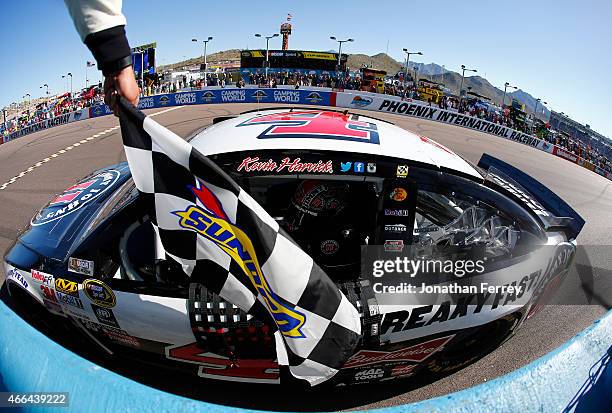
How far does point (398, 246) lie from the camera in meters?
2.53

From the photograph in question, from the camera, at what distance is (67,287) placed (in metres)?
2.34

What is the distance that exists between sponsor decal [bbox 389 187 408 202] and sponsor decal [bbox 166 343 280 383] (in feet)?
3.91

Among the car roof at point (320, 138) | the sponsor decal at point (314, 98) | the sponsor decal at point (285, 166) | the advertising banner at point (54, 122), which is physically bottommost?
the advertising banner at point (54, 122)

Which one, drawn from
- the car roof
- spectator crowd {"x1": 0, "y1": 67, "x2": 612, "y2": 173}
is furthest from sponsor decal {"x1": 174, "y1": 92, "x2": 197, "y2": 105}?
the car roof

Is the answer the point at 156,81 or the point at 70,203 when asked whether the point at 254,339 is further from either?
the point at 156,81

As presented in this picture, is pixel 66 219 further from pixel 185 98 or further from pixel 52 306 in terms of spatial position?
pixel 185 98

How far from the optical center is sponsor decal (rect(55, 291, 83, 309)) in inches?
92.2

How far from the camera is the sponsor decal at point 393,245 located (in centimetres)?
252

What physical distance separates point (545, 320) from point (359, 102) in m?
23.5

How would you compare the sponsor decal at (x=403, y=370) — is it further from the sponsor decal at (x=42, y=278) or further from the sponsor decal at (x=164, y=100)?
the sponsor decal at (x=164, y=100)

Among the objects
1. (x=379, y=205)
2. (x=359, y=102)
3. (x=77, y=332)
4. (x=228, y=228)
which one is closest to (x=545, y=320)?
(x=379, y=205)

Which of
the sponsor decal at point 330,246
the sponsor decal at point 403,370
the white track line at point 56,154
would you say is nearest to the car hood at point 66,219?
the sponsor decal at point 330,246

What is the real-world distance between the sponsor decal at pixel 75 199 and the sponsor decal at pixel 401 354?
86.4 inches
